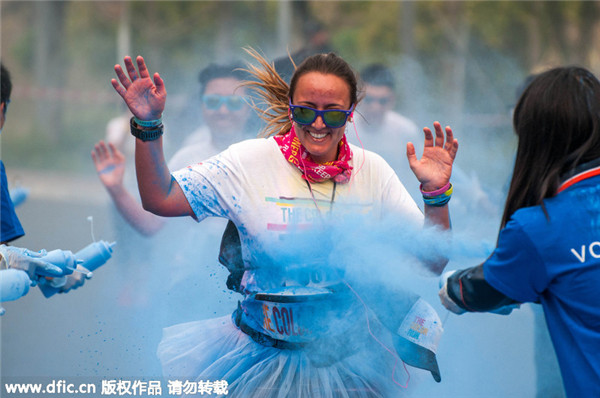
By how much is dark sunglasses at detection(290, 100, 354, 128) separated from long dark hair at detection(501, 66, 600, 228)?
0.75 metres

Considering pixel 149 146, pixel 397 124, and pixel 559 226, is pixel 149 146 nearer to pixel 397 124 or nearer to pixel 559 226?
pixel 559 226

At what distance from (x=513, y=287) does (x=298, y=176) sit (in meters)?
1.00

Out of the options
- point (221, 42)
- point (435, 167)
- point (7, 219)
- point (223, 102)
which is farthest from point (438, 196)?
point (221, 42)

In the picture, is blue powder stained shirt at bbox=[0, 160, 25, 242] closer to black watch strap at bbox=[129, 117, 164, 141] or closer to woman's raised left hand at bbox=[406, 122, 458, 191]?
black watch strap at bbox=[129, 117, 164, 141]

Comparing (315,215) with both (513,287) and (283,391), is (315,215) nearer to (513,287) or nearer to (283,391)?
(283,391)

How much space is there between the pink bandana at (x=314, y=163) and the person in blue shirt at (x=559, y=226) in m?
0.77

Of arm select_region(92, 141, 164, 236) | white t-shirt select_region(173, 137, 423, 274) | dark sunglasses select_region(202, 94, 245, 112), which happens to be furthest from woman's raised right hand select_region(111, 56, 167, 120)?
dark sunglasses select_region(202, 94, 245, 112)

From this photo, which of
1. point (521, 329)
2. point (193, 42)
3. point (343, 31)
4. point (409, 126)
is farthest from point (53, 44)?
point (521, 329)

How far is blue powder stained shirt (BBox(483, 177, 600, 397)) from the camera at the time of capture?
2.08 meters

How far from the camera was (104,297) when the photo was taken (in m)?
4.93

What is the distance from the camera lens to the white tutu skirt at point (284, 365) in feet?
9.12

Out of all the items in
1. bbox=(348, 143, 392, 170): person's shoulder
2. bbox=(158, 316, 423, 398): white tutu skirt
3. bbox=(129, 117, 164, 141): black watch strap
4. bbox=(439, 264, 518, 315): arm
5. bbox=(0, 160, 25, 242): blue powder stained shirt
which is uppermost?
bbox=(129, 117, 164, 141): black watch strap

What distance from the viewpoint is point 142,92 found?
8.55ft

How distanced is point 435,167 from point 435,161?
0.03 meters
